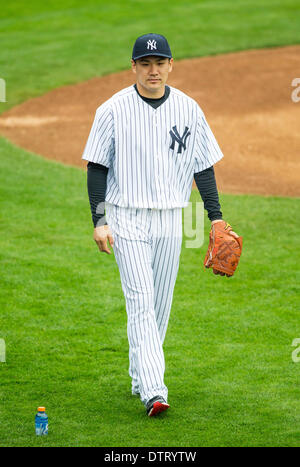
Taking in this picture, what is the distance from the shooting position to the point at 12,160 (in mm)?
10969

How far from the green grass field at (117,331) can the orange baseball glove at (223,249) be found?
0.79 metres

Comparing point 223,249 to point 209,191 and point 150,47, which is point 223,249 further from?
point 150,47

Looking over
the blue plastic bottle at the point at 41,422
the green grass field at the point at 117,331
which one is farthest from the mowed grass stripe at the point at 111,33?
the blue plastic bottle at the point at 41,422

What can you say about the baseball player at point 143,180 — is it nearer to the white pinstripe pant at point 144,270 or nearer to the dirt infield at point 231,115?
the white pinstripe pant at point 144,270

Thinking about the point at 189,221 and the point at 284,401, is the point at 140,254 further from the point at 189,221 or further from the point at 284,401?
the point at 189,221

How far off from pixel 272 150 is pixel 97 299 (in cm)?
528

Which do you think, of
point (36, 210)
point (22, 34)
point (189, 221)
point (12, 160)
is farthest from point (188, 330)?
point (22, 34)

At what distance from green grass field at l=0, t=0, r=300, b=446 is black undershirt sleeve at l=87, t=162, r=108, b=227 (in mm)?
1096

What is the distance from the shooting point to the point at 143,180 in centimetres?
472

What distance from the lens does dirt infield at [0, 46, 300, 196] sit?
1087 centimetres

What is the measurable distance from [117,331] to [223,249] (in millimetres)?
1673

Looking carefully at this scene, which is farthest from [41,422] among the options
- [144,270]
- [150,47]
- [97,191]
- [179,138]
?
[150,47]

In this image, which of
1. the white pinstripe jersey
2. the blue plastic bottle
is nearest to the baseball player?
the white pinstripe jersey

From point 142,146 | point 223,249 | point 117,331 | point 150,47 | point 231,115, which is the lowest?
point 117,331
